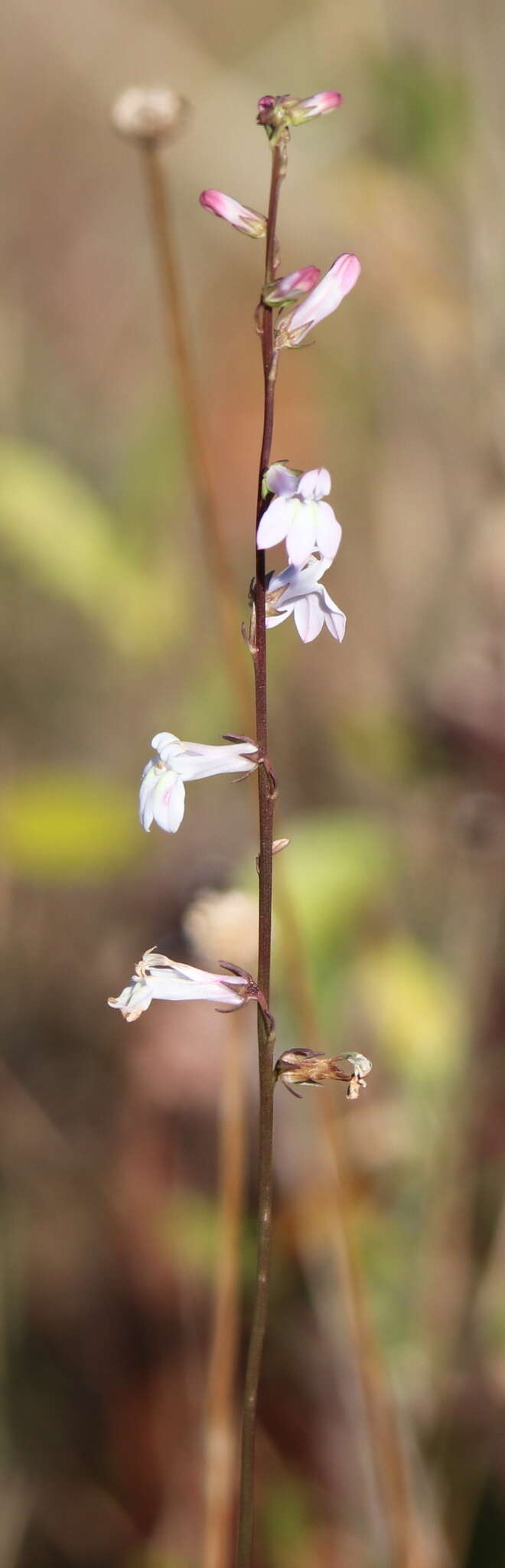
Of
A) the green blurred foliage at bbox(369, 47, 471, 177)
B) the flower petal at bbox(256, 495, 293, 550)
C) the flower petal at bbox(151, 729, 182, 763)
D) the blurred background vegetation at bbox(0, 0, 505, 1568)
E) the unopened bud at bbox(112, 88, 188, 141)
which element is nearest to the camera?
the flower petal at bbox(256, 495, 293, 550)

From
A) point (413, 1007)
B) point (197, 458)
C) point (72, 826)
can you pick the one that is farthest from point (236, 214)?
point (413, 1007)

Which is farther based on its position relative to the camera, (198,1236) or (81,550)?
(198,1236)

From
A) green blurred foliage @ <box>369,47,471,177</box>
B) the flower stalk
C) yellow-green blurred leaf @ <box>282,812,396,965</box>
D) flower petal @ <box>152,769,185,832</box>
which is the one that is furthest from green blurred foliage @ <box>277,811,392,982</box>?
green blurred foliage @ <box>369,47,471,177</box>

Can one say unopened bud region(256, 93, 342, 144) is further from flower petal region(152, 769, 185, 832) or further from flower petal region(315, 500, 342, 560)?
flower petal region(152, 769, 185, 832)

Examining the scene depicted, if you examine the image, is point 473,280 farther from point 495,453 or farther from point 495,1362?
point 495,1362

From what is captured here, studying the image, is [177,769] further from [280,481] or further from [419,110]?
[419,110]

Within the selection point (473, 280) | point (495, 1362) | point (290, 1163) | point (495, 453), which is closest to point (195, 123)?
point (473, 280)
